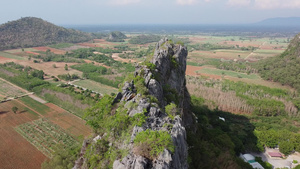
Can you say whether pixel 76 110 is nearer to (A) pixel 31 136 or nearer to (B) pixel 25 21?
(A) pixel 31 136

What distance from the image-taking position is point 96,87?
71500mm

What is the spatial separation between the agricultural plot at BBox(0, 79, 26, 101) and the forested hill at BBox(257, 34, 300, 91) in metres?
100

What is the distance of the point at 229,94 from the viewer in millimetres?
64312

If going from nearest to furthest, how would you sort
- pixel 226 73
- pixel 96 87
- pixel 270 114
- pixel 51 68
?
pixel 270 114
pixel 96 87
pixel 51 68
pixel 226 73

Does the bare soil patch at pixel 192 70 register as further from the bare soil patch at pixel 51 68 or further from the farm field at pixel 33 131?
the farm field at pixel 33 131

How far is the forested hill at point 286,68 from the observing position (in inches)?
2950

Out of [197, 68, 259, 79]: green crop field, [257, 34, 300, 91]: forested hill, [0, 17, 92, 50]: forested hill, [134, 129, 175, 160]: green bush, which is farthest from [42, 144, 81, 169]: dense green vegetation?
[0, 17, 92, 50]: forested hill

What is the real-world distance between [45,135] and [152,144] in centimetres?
3710

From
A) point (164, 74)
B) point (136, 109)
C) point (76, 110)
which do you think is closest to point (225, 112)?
A: point (164, 74)

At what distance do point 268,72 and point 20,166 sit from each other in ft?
327

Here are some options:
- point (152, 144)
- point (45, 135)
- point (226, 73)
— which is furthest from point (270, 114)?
point (45, 135)

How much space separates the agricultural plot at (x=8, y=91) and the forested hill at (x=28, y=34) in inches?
3595

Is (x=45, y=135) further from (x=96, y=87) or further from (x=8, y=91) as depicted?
(x=8, y=91)

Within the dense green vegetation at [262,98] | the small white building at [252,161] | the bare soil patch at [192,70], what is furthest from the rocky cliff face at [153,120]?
the bare soil patch at [192,70]
